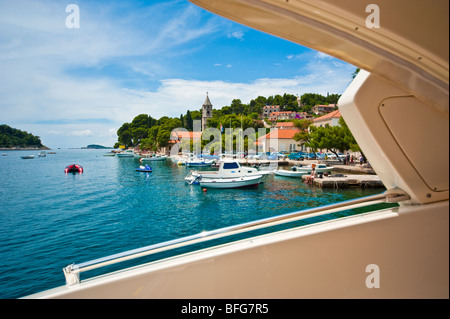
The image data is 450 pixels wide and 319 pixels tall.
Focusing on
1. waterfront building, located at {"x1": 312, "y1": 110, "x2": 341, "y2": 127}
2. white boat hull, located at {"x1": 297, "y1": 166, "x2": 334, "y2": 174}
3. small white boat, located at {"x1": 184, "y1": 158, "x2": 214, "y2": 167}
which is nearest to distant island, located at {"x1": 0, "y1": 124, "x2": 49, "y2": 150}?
small white boat, located at {"x1": 184, "y1": 158, "x2": 214, "y2": 167}

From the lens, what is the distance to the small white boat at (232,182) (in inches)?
732

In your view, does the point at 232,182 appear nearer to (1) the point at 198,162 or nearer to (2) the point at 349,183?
(2) the point at 349,183

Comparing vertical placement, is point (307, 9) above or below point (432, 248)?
above

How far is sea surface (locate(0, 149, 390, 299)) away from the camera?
750 centimetres

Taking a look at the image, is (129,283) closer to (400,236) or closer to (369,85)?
(400,236)

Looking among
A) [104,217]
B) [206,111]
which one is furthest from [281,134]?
[104,217]

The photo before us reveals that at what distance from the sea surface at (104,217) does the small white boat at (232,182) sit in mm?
498

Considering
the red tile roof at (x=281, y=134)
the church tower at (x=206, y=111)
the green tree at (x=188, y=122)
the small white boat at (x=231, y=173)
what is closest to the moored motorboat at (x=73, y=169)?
the small white boat at (x=231, y=173)

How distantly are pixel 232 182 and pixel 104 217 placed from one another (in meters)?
9.66

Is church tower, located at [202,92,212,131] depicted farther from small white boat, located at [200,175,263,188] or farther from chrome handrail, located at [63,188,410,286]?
chrome handrail, located at [63,188,410,286]

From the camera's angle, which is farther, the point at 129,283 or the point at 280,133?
the point at 280,133
